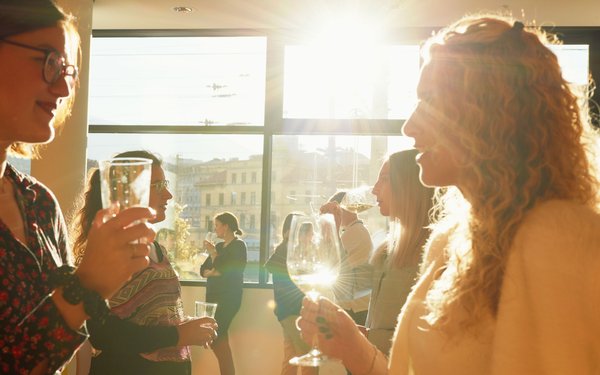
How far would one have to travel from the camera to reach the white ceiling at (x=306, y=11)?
565cm

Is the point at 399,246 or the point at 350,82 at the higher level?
the point at 350,82

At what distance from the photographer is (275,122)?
6.49 meters

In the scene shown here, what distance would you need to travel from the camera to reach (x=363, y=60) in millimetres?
6547

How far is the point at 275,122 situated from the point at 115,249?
5.45 metres

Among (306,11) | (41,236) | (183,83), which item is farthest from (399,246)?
(183,83)

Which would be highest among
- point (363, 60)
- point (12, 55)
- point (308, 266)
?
point (363, 60)

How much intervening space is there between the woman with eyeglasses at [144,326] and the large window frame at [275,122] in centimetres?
392

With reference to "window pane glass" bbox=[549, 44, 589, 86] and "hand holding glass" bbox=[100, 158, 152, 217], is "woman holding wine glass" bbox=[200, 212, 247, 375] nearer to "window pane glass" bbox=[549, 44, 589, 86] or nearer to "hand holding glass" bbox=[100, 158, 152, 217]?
"window pane glass" bbox=[549, 44, 589, 86]

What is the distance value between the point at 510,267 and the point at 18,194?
1.05 metres

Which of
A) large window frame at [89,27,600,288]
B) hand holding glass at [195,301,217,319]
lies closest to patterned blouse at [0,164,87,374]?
hand holding glass at [195,301,217,319]

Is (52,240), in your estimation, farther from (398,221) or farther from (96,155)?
(96,155)

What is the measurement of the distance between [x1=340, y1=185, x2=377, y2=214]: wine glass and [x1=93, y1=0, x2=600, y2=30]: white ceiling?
1.69 meters

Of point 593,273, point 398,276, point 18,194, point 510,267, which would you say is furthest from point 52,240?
point 398,276

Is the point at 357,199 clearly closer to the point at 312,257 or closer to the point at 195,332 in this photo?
the point at 195,332
